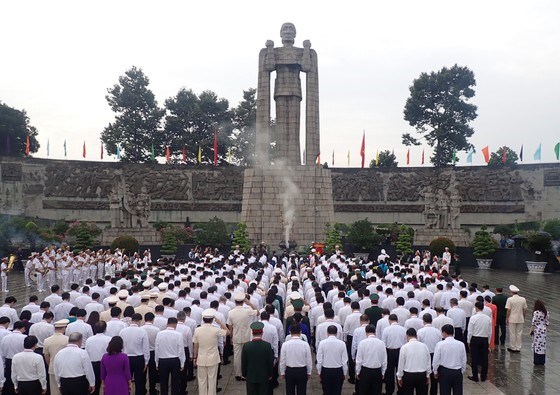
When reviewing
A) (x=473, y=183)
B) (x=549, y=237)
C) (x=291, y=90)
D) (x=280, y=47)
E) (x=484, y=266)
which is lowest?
(x=484, y=266)

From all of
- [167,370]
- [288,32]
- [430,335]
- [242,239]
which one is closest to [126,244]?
[242,239]

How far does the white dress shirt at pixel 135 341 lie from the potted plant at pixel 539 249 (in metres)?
26.6

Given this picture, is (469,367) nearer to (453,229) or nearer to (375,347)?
(375,347)

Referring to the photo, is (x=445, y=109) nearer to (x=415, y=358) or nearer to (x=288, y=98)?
(x=288, y=98)

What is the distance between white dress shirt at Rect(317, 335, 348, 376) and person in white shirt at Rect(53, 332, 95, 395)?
3.44m

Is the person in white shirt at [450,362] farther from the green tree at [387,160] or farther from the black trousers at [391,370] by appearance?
the green tree at [387,160]

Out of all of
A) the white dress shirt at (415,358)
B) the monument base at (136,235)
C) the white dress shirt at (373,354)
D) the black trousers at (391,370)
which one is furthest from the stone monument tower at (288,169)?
the white dress shirt at (415,358)

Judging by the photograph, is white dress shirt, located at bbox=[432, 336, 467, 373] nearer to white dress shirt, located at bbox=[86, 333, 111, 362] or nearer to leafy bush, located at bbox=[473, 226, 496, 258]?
white dress shirt, located at bbox=[86, 333, 111, 362]

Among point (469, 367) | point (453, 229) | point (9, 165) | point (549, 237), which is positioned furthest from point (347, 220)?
point (469, 367)

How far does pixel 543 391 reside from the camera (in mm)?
9820

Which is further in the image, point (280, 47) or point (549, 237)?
point (280, 47)

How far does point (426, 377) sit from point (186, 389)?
4.55 metres

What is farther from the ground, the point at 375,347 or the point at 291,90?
the point at 291,90

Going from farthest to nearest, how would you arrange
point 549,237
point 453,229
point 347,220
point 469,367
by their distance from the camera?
1. point 347,220
2. point 453,229
3. point 549,237
4. point 469,367
